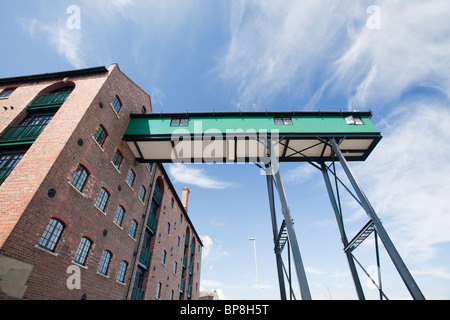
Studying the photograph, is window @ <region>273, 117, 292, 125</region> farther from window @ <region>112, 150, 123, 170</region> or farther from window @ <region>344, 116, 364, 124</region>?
window @ <region>112, 150, 123, 170</region>

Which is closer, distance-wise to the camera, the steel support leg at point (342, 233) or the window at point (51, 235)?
the window at point (51, 235)

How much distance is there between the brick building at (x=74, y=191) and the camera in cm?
720

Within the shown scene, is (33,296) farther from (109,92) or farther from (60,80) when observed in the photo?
(60,80)

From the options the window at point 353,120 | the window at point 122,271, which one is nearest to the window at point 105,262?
the window at point 122,271

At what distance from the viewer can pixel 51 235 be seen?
8.05 meters

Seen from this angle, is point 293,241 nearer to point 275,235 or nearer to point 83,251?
point 275,235

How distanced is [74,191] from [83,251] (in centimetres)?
279

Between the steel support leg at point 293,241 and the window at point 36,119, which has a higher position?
the window at point 36,119

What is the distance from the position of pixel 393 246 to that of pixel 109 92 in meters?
14.5

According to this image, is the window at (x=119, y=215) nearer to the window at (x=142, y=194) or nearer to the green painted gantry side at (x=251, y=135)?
the window at (x=142, y=194)

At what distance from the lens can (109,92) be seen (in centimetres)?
1194

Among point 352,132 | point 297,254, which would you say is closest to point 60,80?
point 297,254

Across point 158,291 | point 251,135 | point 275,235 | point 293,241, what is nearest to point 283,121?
point 251,135

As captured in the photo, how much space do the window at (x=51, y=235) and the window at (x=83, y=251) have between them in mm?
1306
